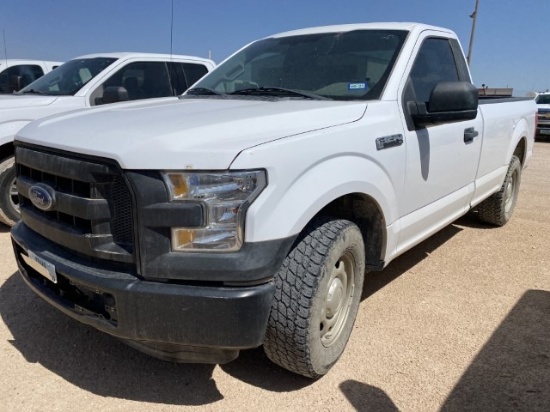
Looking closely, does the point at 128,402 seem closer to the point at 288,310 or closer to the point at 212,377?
the point at 212,377

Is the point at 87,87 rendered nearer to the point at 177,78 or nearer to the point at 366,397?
the point at 177,78

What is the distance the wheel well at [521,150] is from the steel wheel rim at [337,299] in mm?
3753

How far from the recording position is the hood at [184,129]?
2018 millimetres

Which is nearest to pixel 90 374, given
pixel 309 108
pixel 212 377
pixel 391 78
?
pixel 212 377

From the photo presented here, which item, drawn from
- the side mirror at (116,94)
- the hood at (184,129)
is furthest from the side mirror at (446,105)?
the side mirror at (116,94)

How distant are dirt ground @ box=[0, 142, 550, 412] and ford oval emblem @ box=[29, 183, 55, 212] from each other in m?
0.94

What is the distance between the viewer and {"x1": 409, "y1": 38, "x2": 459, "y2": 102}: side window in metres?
3.36

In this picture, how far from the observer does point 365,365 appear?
9.17ft

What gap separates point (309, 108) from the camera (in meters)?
2.59

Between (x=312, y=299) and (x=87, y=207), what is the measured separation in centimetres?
110

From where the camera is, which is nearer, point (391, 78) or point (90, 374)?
point (90, 374)

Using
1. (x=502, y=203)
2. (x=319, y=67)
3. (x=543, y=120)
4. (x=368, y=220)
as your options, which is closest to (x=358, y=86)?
(x=319, y=67)

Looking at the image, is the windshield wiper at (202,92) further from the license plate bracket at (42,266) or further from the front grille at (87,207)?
the license plate bracket at (42,266)

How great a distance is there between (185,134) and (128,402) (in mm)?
1367
